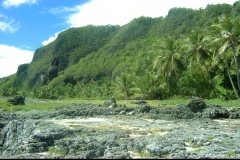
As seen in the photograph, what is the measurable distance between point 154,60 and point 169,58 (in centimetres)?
364

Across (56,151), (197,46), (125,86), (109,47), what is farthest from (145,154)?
(109,47)

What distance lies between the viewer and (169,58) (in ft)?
131

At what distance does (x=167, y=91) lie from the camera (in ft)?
149

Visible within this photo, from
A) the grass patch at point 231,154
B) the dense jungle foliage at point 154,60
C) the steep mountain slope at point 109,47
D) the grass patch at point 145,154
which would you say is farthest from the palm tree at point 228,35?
the steep mountain slope at point 109,47

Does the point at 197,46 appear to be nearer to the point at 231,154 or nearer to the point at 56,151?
the point at 231,154

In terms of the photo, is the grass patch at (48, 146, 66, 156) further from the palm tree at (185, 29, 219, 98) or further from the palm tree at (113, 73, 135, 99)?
the palm tree at (113, 73, 135, 99)

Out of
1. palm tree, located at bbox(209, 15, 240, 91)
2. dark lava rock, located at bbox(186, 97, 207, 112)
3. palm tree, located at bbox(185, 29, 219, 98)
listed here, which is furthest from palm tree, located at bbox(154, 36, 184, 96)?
dark lava rock, located at bbox(186, 97, 207, 112)

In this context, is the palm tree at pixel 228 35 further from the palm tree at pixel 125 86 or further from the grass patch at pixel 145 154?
the grass patch at pixel 145 154

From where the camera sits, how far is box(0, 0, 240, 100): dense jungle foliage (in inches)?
1385

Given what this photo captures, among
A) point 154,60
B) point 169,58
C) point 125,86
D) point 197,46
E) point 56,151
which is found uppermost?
point 197,46

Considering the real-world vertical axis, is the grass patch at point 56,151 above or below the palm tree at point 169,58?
below

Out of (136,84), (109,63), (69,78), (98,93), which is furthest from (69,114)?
(69,78)

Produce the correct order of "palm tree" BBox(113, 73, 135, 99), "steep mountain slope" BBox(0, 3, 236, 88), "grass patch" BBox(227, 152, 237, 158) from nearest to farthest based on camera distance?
"grass patch" BBox(227, 152, 237, 158)
"palm tree" BBox(113, 73, 135, 99)
"steep mountain slope" BBox(0, 3, 236, 88)

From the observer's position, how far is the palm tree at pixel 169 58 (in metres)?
39.4
